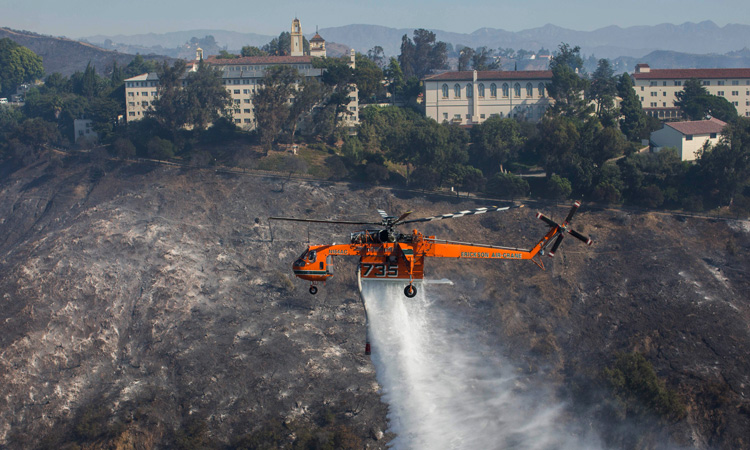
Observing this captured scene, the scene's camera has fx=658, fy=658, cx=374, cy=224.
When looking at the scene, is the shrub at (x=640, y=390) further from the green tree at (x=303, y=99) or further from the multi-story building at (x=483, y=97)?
the multi-story building at (x=483, y=97)

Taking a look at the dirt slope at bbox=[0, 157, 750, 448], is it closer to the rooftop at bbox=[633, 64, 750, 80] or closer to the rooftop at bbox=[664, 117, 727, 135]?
the rooftop at bbox=[664, 117, 727, 135]

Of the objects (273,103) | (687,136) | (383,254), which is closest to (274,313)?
(383,254)

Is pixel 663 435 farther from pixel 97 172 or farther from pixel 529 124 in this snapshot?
pixel 97 172

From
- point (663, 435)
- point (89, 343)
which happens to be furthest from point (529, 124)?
point (89, 343)

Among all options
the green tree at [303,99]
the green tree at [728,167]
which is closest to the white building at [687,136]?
the green tree at [728,167]

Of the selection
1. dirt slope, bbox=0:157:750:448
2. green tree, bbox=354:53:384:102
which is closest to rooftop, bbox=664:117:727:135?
dirt slope, bbox=0:157:750:448
